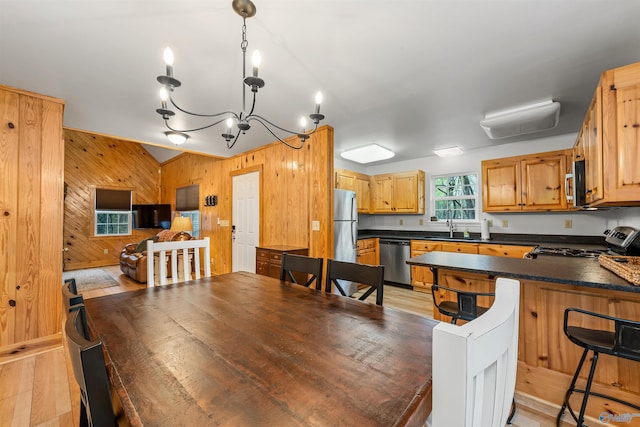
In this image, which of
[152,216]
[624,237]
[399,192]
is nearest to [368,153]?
[399,192]

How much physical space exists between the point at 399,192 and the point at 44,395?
16.2 ft

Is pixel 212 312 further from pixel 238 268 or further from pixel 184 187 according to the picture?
pixel 184 187

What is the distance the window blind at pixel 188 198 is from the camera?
623 cm

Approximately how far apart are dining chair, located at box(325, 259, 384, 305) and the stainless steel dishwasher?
298cm

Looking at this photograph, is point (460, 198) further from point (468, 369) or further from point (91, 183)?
point (91, 183)

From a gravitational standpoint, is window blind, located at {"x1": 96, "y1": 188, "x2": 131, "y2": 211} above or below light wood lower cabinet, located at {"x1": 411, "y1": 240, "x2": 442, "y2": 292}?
above

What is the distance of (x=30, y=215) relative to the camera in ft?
8.00

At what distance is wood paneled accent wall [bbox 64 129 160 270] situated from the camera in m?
6.50

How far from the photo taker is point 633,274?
4.23ft

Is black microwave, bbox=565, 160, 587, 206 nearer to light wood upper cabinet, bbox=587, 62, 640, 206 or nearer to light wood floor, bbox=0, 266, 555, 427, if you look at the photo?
light wood upper cabinet, bbox=587, 62, 640, 206

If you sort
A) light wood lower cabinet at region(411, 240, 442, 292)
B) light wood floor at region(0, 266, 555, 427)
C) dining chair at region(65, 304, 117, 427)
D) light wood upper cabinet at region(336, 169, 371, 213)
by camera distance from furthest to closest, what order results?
light wood upper cabinet at region(336, 169, 371, 213) → light wood lower cabinet at region(411, 240, 442, 292) → light wood floor at region(0, 266, 555, 427) → dining chair at region(65, 304, 117, 427)

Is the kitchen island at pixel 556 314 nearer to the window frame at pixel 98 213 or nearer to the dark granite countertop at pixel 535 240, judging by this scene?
the dark granite countertop at pixel 535 240

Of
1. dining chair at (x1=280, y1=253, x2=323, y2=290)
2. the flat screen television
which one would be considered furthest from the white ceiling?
the flat screen television

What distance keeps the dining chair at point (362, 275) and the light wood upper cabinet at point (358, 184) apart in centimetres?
300
